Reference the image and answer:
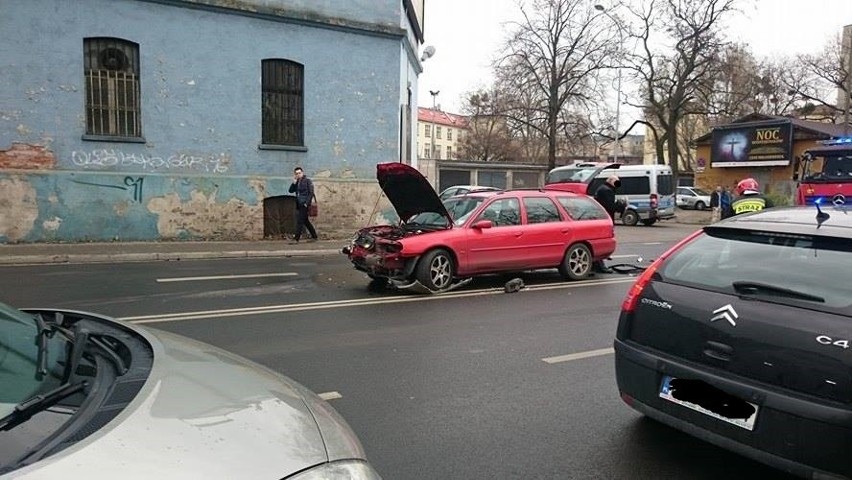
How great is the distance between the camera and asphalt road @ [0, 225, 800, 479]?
3584 mm

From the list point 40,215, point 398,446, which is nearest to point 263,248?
point 40,215

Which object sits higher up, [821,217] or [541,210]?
[821,217]

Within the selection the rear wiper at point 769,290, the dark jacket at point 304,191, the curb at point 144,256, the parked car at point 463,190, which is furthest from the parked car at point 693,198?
the rear wiper at point 769,290

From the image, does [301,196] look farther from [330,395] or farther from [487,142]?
[487,142]

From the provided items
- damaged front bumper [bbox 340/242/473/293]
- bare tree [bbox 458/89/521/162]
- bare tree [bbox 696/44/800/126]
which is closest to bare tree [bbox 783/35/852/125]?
bare tree [bbox 696/44/800/126]

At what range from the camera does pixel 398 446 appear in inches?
145

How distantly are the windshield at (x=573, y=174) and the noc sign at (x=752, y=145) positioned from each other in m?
18.6

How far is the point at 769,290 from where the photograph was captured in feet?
10.6

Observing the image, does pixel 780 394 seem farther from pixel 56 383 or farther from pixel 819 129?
pixel 819 129

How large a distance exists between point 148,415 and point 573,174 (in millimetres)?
23510

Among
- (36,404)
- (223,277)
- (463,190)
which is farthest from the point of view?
(463,190)

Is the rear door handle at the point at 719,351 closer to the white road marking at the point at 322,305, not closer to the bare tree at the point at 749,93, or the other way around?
the white road marking at the point at 322,305

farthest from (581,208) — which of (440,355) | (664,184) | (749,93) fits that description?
(749,93)

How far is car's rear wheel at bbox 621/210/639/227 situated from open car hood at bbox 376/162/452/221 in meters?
18.1
